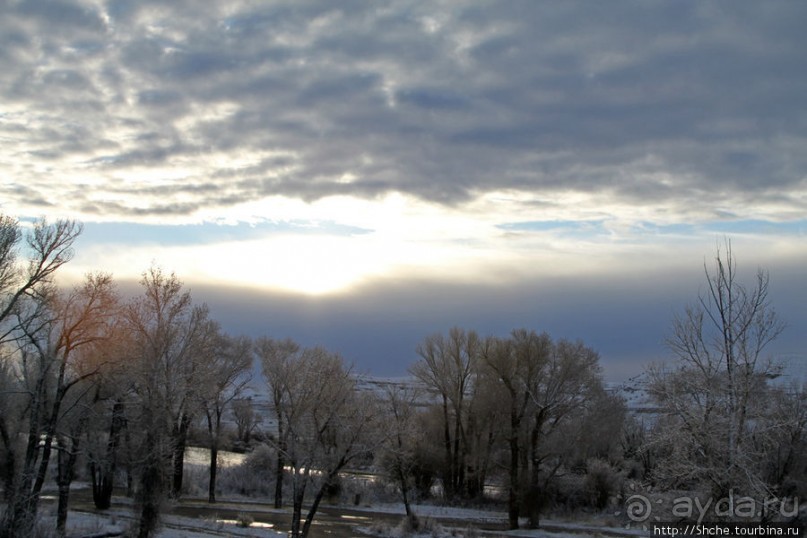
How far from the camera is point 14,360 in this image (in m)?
33.4

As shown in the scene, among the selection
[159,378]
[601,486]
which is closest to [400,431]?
[159,378]

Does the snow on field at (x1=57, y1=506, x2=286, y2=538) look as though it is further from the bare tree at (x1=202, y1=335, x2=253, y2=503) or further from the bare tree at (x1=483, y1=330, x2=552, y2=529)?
the bare tree at (x1=483, y1=330, x2=552, y2=529)

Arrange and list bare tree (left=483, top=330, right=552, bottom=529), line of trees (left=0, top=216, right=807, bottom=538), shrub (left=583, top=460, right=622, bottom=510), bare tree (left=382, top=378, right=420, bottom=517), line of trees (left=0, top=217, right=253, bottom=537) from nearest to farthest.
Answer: line of trees (left=0, top=216, right=807, bottom=538) < line of trees (left=0, top=217, right=253, bottom=537) < bare tree (left=382, top=378, right=420, bottom=517) < bare tree (left=483, top=330, right=552, bottom=529) < shrub (left=583, top=460, right=622, bottom=510)

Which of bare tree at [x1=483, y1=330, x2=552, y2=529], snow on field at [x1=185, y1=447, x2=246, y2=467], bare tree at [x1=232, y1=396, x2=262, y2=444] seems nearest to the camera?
bare tree at [x1=483, y1=330, x2=552, y2=529]

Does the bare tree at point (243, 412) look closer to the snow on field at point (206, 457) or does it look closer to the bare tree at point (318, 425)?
the snow on field at point (206, 457)

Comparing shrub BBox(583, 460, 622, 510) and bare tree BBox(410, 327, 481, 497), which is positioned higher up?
bare tree BBox(410, 327, 481, 497)

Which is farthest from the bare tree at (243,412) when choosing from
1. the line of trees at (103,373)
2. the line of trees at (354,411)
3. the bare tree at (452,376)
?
the line of trees at (103,373)

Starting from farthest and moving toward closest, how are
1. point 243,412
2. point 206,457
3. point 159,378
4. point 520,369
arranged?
point 206,457, point 243,412, point 520,369, point 159,378

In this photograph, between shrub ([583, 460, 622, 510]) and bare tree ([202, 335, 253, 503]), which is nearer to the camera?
bare tree ([202, 335, 253, 503])

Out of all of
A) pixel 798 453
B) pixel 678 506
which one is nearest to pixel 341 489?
pixel 798 453

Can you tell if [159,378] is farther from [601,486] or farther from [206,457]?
[206,457]

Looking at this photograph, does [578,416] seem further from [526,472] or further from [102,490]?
[102,490]

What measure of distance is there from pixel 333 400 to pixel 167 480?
7837mm

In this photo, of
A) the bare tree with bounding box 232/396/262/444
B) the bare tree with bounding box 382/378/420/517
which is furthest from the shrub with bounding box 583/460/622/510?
the bare tree with bounding box 232/396/262/444
